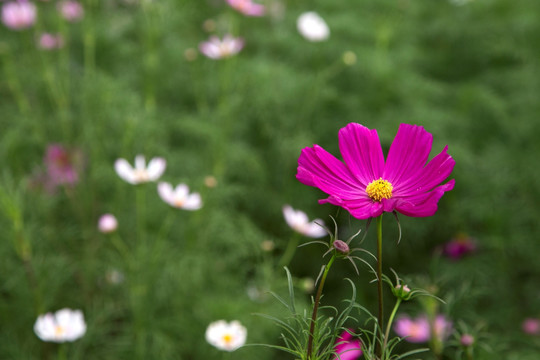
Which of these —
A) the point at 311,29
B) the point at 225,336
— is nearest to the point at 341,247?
the point at 225,336

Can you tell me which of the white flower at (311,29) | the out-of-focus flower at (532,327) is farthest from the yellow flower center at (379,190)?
the white flower at (311,29)

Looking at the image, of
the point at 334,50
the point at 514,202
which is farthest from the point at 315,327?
the point at 334,50

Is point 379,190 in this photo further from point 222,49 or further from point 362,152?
point 222,49

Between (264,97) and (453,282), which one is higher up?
(264,97)

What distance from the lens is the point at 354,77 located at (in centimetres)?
204

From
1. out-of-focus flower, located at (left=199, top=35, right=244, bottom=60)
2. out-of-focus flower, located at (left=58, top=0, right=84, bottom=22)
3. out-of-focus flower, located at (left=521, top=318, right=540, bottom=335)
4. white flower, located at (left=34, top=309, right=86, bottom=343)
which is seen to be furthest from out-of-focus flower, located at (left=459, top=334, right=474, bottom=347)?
out-of-focus flower, located at (left=58, top=0, right=84, bottom=22)

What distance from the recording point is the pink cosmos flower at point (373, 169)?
42 centimetres

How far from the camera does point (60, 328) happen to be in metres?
0.93

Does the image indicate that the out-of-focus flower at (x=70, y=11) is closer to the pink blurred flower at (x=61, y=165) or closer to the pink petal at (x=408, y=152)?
the pink blurred flower at (x=61, y=165)

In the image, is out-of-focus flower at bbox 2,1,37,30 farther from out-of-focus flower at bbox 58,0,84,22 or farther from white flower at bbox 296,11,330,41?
white flower at bbox 296,11,330,41

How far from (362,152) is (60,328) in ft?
2.31

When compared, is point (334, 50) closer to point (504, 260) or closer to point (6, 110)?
point (504, 260)

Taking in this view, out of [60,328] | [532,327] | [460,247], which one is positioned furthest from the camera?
[460,247]

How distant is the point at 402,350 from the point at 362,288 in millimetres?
207
